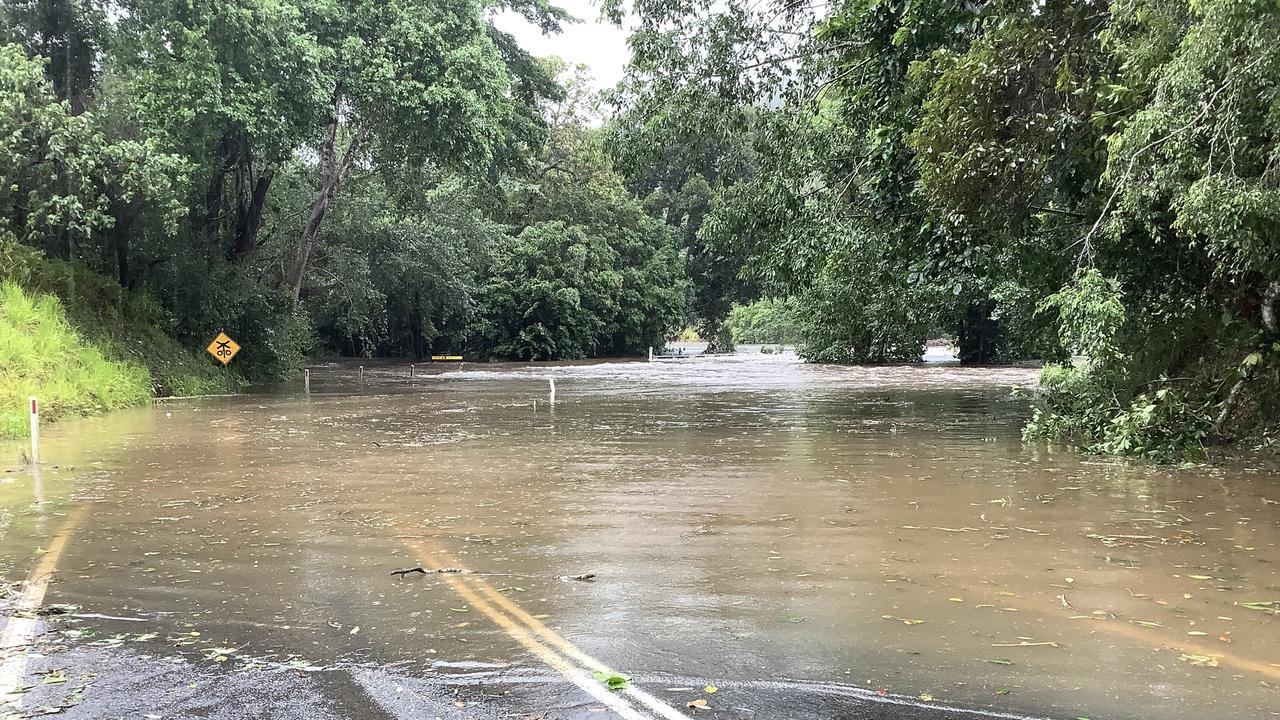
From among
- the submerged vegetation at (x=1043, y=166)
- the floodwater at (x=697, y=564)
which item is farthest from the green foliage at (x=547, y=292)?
the floodwater at (x=697, y=564)

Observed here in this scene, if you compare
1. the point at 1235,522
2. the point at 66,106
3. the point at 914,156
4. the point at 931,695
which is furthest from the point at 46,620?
the point at 66,106

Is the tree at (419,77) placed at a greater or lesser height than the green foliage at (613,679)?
greater

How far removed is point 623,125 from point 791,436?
5.95 metres

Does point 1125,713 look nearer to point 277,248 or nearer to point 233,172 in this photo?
point 233,172

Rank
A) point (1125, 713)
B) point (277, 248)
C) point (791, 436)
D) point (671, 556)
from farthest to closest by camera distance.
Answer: point (277, 248), point (791, 436), point (671, 556), point (1125, 713)

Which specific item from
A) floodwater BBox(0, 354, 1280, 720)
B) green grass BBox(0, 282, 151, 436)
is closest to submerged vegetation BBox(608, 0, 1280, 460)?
floodwater BBox(0, 354, 1280, 720)

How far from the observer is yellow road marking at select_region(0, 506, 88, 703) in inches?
194

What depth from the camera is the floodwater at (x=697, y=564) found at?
Answer: 197 inches

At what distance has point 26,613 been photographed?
19.7ft

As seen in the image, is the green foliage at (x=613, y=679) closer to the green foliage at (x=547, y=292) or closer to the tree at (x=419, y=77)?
the tree at (x=419, y=77)

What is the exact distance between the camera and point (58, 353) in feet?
68.1

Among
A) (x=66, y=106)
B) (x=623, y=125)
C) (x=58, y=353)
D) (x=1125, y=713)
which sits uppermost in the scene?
(x=66, y=106)

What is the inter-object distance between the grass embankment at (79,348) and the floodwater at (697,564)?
4.87m

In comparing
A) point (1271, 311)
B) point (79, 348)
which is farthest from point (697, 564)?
point (79, 348)
